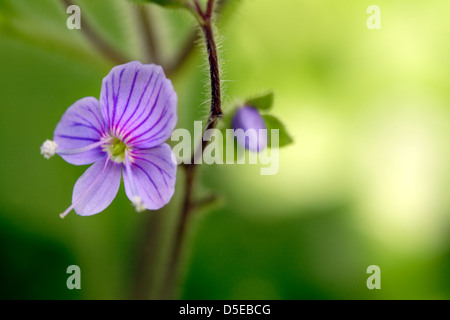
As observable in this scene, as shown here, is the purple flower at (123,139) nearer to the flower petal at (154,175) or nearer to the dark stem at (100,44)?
the flower petal at (154,175)

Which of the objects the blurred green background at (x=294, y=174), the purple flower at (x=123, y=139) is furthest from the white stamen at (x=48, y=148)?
the blurred green background at (x=294, y=174)

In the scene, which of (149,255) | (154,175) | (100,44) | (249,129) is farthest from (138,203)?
(149,255)

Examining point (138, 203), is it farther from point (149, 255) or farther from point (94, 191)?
point (149, 255)

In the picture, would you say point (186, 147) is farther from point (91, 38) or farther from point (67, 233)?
point (67, 233)

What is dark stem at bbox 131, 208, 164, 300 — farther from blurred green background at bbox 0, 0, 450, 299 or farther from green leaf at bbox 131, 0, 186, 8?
green leaf at bbox 131, 0, 186, 8

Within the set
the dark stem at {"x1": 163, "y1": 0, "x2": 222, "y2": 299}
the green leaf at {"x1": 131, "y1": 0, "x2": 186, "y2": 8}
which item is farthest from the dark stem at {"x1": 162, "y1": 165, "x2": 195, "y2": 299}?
the green leaf at {"x1": 131, "y1": 0, "x2": 186, "y2": 8}

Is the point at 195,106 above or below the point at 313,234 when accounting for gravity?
above
